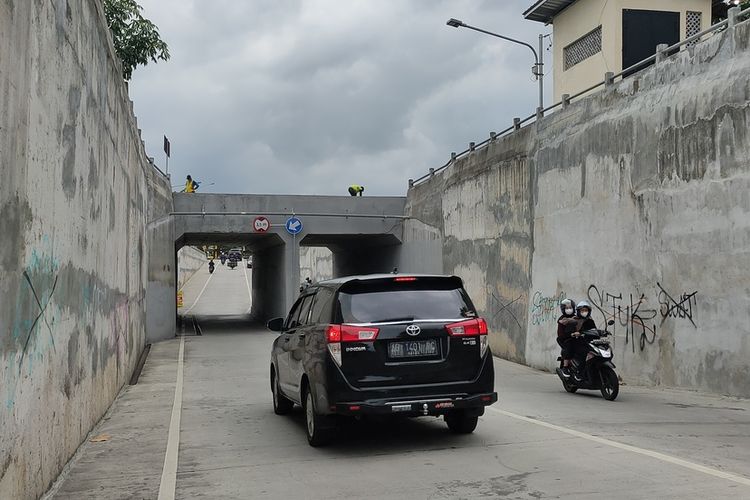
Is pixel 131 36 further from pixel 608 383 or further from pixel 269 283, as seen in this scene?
pixel 269 283

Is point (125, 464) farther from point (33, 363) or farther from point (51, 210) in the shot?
point (51, 210)

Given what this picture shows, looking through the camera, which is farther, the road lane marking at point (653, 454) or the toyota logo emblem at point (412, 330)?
the toyota logo emblem at point (412, 330)

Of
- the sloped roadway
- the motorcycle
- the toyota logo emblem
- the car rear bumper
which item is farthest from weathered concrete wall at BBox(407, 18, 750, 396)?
the toyota logo emblem

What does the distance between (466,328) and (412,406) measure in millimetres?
1031

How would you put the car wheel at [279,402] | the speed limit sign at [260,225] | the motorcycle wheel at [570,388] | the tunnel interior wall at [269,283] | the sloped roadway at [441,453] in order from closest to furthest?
the sloped roadway at [441,453], the car wheel at [279,402], the motorcycle wheel at [570,388], the speed limit sign at [260,225], the tunnel interior wall at [269,283]

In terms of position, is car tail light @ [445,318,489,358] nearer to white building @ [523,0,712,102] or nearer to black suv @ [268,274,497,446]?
black suv @ [268,274,497,446]

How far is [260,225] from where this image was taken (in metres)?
31.9

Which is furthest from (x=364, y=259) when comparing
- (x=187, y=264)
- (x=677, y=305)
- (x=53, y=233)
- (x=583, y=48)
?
(x=187, y=264)

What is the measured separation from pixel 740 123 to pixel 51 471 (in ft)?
35.7

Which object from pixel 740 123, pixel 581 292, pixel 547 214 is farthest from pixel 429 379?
Result: pixel 547 214

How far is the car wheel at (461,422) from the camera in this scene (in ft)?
28.9

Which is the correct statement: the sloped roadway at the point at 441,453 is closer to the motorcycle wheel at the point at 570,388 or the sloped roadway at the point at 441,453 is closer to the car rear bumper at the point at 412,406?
the motorcycle wheel at the point at 570,388

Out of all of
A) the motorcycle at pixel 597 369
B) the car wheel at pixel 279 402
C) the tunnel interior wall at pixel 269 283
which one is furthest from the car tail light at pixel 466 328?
the tunnel interior wall at pixel 269 283

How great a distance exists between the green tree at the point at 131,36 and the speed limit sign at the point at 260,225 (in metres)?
11.9
